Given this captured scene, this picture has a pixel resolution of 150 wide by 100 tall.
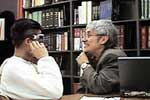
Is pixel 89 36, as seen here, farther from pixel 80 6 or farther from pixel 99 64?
pixel 80 6

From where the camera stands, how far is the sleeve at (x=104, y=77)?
6.75 feet

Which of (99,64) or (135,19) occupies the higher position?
(135,19)

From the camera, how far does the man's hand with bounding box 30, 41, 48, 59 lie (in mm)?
1770

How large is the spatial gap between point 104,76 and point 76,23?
1.77 meters

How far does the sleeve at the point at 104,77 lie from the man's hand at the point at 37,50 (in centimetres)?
49

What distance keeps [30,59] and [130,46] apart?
1.69 meters

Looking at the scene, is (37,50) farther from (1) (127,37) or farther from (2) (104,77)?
(1) (127,37)

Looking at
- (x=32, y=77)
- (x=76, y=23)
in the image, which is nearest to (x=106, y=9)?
(x=76, y=23)

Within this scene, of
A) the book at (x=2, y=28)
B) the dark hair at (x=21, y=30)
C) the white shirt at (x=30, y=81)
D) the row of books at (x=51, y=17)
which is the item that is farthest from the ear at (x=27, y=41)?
the book at (x=2, y=28)

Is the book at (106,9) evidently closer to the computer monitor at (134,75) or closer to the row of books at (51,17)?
the row of books at (51,17)

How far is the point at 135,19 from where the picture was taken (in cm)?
320

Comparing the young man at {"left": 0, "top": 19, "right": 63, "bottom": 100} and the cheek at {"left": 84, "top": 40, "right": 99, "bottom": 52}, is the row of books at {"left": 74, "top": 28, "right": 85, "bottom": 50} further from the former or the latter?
the young man at {"left": 0, "top": 19, "right": 63, "bottom": 100}

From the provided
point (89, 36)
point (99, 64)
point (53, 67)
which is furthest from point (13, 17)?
point (53, 67)

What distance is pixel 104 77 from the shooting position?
6.82 feet
